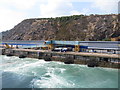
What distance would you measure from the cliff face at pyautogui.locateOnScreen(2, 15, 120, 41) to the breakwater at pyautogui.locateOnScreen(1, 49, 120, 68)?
1302 inches

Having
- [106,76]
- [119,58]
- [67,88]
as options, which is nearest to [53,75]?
[67,88]

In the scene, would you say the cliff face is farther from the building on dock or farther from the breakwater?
the breakwater

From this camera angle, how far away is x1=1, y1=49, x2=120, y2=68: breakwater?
54.3 m

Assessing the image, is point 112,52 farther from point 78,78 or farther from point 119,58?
point 78,78

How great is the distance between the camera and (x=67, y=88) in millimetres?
36000

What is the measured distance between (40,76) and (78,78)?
38.7ft

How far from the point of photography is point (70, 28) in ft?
360

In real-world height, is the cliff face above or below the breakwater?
above

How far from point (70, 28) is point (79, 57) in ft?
166

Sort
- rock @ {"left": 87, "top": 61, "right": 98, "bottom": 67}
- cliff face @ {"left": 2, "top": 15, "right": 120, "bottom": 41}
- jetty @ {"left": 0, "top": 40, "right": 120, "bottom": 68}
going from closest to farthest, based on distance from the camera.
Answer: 1. rock @ {"left": 87, "top": 61, "right": 98, "bottom": 67}
2. jetty @ {"left": 0, "top": 40, "right": 120, "bottom": 68}
3. cliff face @ {"left": 2, "top": 15, "right": 120, "bottom": 41}

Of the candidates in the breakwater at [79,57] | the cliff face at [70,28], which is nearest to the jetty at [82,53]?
A: the breakwater at [79,57]

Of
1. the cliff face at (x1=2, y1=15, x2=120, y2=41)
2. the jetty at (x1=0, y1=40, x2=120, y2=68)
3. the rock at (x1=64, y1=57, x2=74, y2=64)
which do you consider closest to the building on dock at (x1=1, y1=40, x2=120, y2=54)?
the jetty at (x1=0, y1=40, x2=120, y2=68)

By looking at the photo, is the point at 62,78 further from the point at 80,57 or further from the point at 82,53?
the point at 82,53

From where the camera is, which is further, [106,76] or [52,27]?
[52,27]
